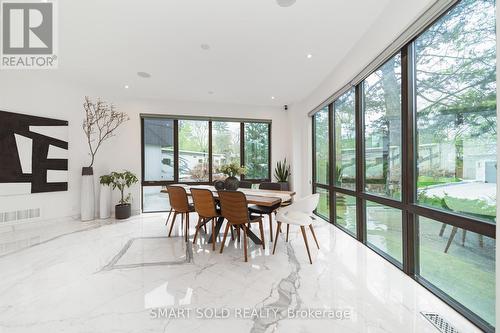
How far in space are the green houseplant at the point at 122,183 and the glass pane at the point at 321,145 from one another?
4.28 metres

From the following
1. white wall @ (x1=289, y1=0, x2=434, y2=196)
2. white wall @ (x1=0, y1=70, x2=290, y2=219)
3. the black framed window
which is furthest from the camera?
the black framed window

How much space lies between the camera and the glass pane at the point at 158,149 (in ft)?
17.7

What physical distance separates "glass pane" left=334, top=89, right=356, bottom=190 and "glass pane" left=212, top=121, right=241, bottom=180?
2.75 meters

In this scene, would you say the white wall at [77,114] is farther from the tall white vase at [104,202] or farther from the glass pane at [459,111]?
the glass pane at [459,111]

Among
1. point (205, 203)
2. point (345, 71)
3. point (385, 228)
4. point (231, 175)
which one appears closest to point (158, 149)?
point (231, 175)

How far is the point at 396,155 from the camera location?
8.21 ft

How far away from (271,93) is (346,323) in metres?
4.41

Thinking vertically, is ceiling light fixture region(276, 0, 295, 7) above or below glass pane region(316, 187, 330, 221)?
above

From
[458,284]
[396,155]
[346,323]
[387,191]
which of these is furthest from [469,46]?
[346,323]

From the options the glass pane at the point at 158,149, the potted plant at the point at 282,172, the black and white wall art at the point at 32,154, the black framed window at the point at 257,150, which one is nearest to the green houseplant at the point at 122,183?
the glass pane at the point at 158,149

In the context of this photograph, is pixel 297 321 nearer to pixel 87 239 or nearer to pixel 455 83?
pixel 455 83

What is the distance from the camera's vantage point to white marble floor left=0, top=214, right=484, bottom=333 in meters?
1.56

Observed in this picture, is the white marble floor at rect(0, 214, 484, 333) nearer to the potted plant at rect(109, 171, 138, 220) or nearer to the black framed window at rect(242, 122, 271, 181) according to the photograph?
the potted plant at rect(109, 171, 138, 220)

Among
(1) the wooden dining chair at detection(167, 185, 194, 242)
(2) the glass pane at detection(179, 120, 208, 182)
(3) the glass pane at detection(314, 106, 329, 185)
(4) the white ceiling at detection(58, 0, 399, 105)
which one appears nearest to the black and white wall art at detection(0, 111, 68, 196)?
(4) the white ceiling at detection(58, 0, 399, 105)
